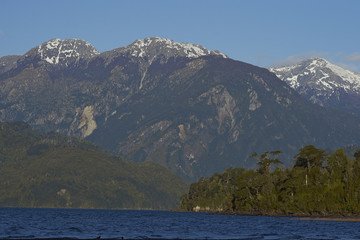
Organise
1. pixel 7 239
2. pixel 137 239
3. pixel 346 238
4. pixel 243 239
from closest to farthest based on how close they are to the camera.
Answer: pixel 7 239 < pixel 137 239 < pixel 243 239 < pixel 346 238

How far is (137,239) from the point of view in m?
123

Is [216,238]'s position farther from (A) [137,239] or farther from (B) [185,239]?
(A) [137,239]

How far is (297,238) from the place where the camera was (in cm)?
13825

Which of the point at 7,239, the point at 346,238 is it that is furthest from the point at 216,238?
the point at 7,239

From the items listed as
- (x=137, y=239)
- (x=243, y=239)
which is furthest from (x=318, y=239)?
(x=137, y=239)

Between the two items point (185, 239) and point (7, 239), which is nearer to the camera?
point (7, 239)

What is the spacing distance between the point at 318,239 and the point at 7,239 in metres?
65.6

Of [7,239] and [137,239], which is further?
[137,239]

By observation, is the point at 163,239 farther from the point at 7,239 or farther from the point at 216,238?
the point at 7,239

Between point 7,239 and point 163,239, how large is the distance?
31.1 m

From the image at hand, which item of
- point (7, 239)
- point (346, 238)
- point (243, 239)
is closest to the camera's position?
point (7, 239)

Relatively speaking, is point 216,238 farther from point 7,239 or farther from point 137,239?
point 7,239

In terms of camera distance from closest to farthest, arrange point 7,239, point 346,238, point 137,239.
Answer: point 7,239 < point 137,239 < point 346,238

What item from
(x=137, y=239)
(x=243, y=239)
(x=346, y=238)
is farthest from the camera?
(x=346, y=238)
